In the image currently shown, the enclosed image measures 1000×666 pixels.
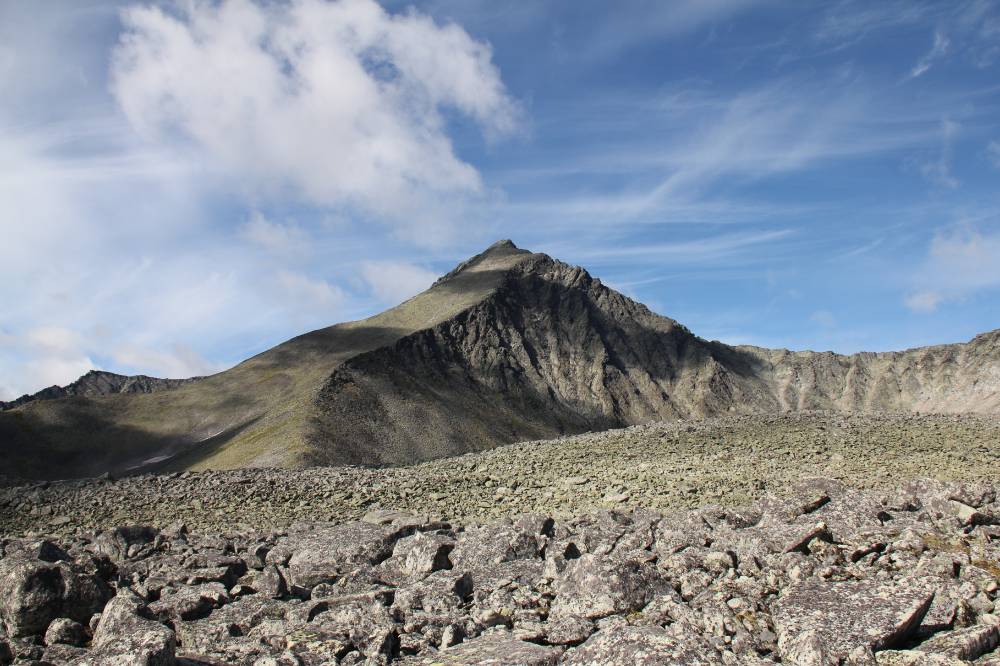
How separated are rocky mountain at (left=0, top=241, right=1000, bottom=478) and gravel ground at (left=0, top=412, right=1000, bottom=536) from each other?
50522 mm

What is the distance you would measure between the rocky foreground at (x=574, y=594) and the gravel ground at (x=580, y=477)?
6078 mm

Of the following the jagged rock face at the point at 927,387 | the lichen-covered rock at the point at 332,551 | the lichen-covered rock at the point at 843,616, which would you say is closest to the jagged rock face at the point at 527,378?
the jagged rock face at the point at 927,387

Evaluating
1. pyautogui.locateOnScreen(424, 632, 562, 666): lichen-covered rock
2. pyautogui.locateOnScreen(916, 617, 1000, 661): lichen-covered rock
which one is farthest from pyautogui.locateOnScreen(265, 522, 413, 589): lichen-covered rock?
pyautogui.locateOnScreen(916, 617, 1000, 661): lichen-covered rock

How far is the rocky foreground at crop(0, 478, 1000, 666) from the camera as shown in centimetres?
935

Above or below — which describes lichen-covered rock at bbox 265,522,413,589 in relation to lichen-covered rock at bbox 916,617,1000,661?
above

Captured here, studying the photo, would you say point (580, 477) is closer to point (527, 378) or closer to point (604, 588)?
point (604, 588)

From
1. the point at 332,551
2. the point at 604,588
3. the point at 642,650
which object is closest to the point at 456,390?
the point at 332,551

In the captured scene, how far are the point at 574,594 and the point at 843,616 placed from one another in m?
3.92

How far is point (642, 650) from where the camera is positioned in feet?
29.3

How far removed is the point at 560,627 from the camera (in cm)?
1036

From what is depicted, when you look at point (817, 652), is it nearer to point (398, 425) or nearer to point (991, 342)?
point (398, 425)

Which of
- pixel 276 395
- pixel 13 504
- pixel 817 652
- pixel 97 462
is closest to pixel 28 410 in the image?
pixel 97 462

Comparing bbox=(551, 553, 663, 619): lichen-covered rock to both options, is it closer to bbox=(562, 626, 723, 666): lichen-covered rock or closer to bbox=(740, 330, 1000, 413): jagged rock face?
bbox=(562, 626, 723, 666): lichen-covered rock

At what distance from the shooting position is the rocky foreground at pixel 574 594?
9.35 meters
